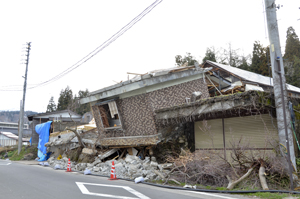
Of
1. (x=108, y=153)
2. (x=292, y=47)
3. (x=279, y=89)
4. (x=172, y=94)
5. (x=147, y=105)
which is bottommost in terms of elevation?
(x=108, y=153)

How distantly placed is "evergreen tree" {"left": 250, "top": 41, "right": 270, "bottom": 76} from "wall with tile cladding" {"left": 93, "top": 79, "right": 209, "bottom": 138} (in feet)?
61.1

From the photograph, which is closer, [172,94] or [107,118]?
[172,94]

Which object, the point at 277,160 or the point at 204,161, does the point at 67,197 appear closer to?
the point at 204,161

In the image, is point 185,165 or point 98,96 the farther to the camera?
point 98,96

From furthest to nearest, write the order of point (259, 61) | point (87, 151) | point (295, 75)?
point (259, 61) < point (295, 75) < point (87, 151)

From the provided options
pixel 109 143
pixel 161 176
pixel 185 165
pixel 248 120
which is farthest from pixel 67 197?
pixel 109 143

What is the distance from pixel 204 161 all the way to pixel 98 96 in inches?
360

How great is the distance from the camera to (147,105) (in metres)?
13.4

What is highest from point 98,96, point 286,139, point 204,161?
point 98,96

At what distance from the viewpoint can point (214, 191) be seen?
7691 mm

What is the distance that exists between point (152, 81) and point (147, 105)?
4.61 feet

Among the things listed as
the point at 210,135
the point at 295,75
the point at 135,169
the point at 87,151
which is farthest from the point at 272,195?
the point at 295,75

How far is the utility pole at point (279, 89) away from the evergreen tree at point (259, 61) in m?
24.2

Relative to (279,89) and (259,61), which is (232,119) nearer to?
(279,89)
